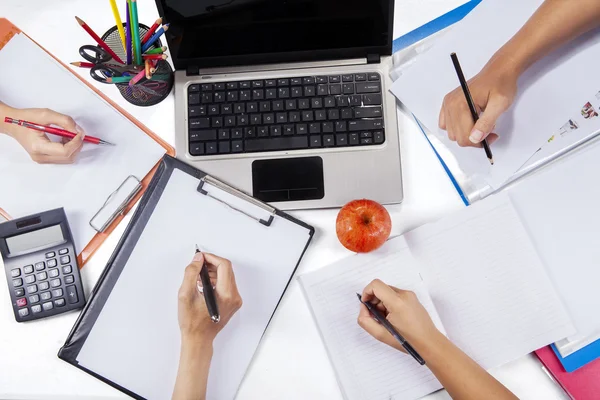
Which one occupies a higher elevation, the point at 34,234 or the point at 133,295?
the point at 34,234

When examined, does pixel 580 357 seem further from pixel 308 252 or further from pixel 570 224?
pixel 308 252

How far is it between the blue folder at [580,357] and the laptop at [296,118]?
1.11ft

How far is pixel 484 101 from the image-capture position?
802mm

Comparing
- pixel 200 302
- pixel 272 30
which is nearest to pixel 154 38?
pixel 272 30

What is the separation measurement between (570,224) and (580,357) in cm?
20

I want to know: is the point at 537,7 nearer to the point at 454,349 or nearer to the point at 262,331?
the point at 454,349

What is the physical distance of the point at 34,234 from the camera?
2.83 ft

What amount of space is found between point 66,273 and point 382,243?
487 millimetres

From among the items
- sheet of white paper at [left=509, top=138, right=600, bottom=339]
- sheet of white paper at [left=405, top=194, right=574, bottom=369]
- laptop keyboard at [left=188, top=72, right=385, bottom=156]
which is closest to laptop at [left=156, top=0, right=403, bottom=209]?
laptop keyboard at [left=188, top=72, right=385, bottom=156]

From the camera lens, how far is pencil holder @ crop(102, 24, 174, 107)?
33.5 inches

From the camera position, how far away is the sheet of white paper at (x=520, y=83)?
2.71 feet

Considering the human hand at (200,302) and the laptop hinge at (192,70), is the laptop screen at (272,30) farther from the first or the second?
the human hand at (200,302)

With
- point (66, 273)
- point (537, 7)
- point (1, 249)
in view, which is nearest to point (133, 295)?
point (66, 273)

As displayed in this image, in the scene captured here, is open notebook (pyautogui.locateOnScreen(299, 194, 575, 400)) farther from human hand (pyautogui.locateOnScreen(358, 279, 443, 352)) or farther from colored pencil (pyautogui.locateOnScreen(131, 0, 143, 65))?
colored pencil (pyautogui.locateOnScreen(131, 0, 143, 65))
